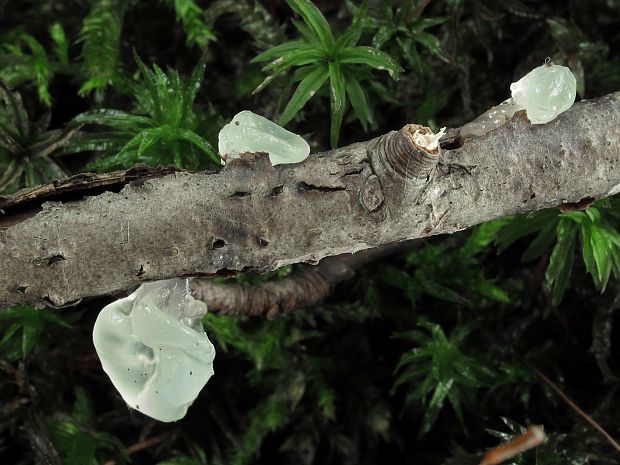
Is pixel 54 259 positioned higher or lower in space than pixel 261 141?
lower

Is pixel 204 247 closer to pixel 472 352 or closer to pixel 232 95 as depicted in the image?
pixel 232 95

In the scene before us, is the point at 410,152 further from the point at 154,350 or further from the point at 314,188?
the point at 154,350

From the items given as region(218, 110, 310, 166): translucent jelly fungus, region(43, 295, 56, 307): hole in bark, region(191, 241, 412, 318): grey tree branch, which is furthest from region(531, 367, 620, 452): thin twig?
region(43, 295, 56, 307): hole in bark

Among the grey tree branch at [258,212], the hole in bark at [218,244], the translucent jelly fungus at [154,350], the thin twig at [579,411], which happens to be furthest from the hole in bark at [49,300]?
the thin twig at [579,411]

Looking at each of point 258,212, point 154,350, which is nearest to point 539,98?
point 258,212

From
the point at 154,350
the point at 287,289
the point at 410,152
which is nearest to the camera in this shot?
the point at 410,152

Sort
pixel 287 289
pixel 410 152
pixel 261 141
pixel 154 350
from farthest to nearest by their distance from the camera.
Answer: pixel 287 289, pixel 154 350, pixel 261 141, pixel 410 152

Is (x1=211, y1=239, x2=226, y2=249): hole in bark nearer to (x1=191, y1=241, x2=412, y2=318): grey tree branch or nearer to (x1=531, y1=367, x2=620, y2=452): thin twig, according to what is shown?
(x1=191, y1=241, x2=412, y2=318): grey tree branch
